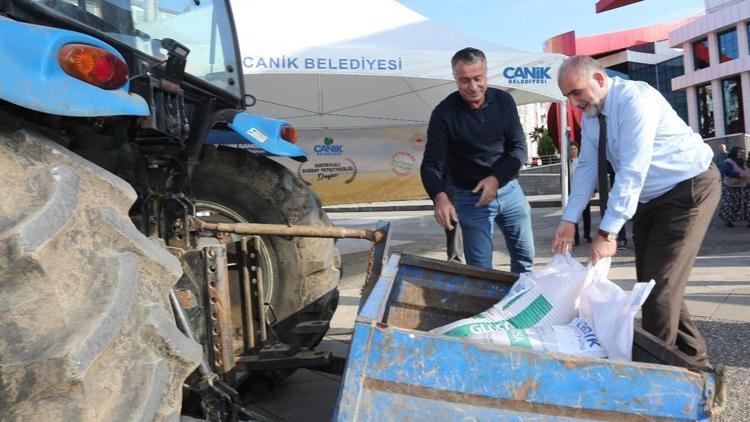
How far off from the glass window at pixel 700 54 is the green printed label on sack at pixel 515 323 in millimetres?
53132

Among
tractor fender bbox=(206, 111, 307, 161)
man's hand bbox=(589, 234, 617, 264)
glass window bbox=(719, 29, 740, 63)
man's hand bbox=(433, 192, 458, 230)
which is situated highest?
glass window bbox=(719, 29, 740, 63)

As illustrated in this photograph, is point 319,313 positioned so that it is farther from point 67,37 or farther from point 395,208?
point 395,208

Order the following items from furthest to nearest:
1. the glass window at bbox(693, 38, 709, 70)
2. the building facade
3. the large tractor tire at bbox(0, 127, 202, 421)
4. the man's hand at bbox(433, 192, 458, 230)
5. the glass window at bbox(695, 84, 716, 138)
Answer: the glass window at bbox(695, 84, 716, 138) < the glass window at bbox(693, 38, 709, 70) < the building facade < the man's hand at bbox(433, 192, 458, 230) < the large tractor tire at bbox(0, 127, 202, 421)

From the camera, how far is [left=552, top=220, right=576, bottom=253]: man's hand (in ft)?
9.41

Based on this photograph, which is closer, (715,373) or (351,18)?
(715,373)

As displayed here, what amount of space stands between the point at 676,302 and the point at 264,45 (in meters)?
6.68

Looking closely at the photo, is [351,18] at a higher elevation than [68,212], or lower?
higher

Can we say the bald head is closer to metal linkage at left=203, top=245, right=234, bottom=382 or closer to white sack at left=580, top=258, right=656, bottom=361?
white sack at left=580, top=258, right=656, bottom=361

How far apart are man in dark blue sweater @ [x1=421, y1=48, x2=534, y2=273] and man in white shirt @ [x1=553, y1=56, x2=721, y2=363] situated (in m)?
0.68

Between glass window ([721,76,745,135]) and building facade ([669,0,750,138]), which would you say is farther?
glass window ([721,76,745,135])

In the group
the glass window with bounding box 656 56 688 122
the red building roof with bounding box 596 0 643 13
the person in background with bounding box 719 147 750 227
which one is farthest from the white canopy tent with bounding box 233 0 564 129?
the glass window with bounding box 656 56 688 122

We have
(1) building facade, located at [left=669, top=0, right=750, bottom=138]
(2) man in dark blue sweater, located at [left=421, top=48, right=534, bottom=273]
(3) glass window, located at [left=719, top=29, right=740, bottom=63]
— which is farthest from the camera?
(3) glass window, located at [left=719, top=29, right=740, bottom=63]

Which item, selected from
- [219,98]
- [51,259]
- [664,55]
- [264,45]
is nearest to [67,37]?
[51,259]

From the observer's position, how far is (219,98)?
3453mm
